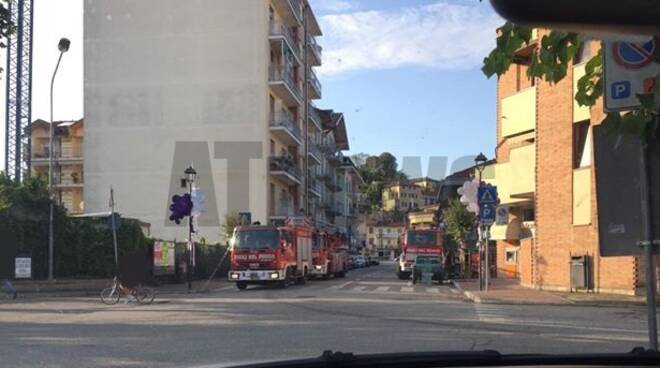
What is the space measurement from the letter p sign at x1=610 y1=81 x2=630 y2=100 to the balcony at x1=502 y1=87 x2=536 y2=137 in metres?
23.4

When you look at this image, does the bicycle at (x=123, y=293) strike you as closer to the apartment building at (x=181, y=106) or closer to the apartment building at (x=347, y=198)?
the apartment building at (x=181, y=106)

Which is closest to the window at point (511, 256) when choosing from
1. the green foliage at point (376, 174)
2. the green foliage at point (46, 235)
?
the green foliage at point (46, 235)

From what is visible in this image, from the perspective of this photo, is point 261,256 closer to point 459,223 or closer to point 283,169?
point 459,223

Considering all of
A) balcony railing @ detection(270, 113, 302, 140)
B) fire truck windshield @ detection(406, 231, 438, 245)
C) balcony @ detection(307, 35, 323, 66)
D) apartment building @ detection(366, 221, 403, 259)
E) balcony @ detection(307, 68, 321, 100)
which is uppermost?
balcony @ detection(307, 35, 323, 66)

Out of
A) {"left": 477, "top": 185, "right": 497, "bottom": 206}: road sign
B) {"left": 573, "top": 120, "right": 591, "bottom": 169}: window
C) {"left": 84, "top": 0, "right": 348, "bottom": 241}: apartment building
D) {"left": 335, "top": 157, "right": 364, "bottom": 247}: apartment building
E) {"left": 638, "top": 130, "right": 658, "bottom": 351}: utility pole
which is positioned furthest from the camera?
{"left": 335, "top": 157, "right": 364, "bottom": 247}: apartment building

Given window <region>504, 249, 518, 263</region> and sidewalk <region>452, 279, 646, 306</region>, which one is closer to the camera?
sidewalk <region>452, 279, 646, 306</region>

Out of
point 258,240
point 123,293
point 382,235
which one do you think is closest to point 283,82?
point 258,240

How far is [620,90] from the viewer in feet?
15.9

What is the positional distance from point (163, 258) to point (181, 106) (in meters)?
20.3

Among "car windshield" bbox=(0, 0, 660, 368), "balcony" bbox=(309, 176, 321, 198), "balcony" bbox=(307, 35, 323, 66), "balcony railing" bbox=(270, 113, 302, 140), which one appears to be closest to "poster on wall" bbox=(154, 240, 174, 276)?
"car windshield" bbox=(0, 0, 660, 368)

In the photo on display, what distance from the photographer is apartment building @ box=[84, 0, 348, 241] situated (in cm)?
5034

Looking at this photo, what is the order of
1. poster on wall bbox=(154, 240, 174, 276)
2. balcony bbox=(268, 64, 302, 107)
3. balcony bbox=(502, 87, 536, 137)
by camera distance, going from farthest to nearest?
balcony bbox=(268, 64, 302, 107), poster on wall bbox=(154, 240, 174, 276), balcony bbox=(502, 87, 536, 137)

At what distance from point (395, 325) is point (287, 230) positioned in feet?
55.8

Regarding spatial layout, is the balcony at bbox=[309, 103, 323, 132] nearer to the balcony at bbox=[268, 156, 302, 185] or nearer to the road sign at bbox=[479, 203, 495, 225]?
the balcony at bbox=[268, 156, 302, 185]
